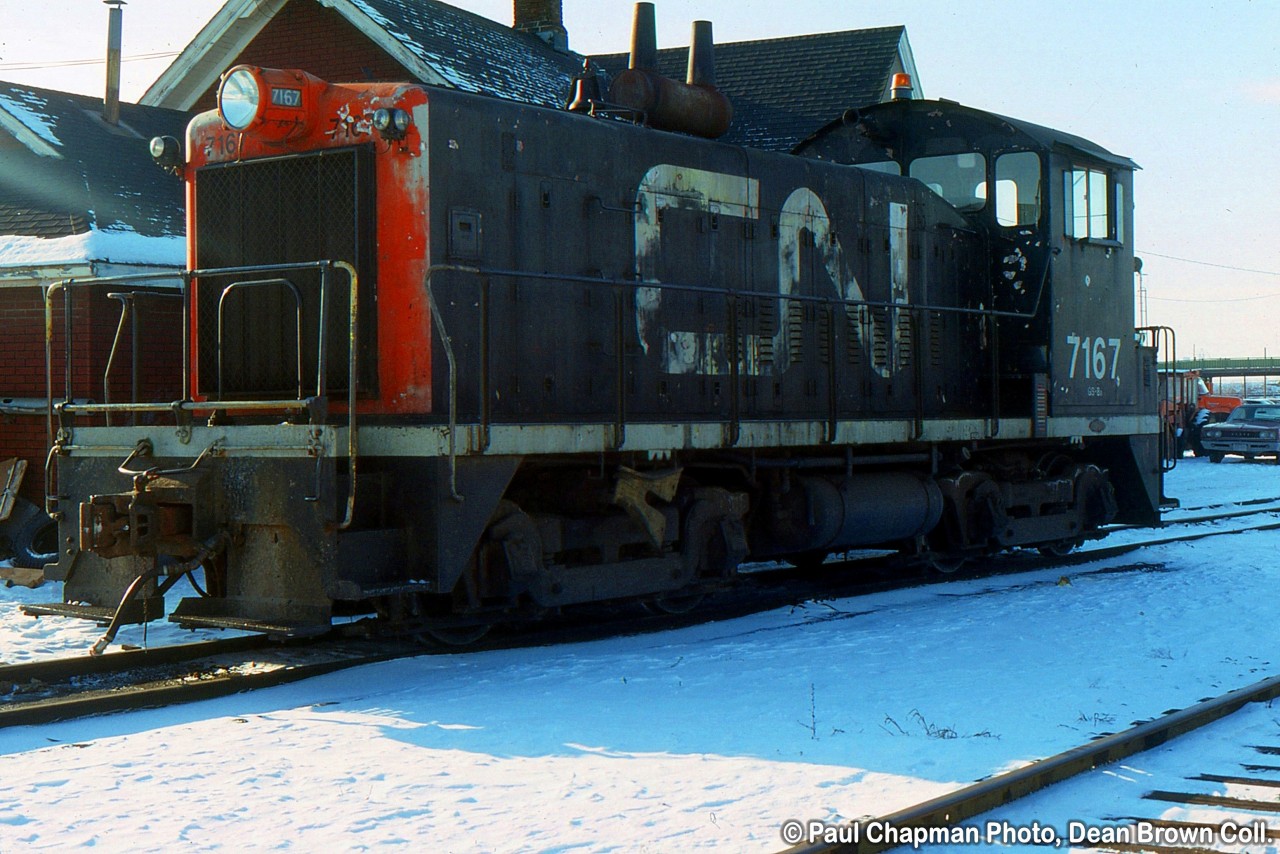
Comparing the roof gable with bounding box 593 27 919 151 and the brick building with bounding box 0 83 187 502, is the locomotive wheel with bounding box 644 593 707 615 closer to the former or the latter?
the brick building with bounding box 0 83 187 502

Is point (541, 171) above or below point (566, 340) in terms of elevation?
above

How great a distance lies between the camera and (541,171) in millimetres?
8016

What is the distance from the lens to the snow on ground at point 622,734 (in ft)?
14.8

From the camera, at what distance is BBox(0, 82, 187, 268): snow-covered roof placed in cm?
1212

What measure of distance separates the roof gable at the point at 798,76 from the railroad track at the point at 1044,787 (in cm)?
1673

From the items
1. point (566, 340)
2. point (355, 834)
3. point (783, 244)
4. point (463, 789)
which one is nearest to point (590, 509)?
point (566, 340)

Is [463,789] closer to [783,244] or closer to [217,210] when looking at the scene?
[217,210]

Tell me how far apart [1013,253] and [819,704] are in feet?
20.5

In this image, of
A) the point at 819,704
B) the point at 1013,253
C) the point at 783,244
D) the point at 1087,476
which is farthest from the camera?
the point at 1087,476

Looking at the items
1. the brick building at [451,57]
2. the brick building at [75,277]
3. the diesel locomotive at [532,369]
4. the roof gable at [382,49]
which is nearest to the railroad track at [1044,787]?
the diesel locomotive at [532,369]

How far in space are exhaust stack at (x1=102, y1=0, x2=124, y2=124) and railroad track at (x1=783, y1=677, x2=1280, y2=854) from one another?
13.6m

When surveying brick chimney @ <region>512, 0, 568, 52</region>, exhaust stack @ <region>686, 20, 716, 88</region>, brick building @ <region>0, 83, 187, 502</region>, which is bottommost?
brick building @ <region>0, 83, 187, 502</region>

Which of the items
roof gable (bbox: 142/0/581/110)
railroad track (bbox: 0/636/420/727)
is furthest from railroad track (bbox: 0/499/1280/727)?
roof gable (bbox: 142/0/581/110)

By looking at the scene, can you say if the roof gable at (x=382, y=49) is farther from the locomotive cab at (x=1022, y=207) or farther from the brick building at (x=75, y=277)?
the locomotive cab at (x=1022, y=207)
